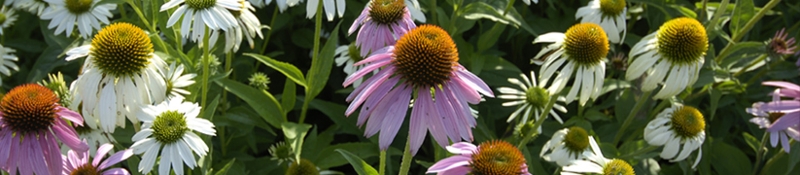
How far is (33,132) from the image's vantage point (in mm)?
1683

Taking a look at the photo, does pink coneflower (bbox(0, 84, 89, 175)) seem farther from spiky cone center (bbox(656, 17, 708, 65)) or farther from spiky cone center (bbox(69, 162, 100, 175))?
spiky cone center (bbox(656, 17, 708, 65))

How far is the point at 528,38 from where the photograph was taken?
3.11 meters

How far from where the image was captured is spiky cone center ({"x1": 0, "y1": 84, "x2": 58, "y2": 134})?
164cm

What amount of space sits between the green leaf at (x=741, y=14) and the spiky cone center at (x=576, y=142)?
31.3 inches

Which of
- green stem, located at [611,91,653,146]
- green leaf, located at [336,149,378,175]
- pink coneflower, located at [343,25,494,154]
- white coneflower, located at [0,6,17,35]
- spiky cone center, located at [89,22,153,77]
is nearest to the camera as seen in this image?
pink coneflower, located at [343,25,494,154]

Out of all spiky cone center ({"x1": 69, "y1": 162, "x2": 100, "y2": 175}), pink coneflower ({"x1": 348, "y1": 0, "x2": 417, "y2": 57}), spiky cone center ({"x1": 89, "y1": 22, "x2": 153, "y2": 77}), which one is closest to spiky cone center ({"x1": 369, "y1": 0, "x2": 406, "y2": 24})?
pink coneflower ({"x1": 348, "y1": 0, "x2": 417, "y2": 57})

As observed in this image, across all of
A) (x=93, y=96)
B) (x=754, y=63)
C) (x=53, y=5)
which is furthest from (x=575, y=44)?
(x=53, y=5)

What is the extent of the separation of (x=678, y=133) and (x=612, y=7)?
51cm

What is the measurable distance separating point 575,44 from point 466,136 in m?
0.78

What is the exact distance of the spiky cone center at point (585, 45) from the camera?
201 centimetres

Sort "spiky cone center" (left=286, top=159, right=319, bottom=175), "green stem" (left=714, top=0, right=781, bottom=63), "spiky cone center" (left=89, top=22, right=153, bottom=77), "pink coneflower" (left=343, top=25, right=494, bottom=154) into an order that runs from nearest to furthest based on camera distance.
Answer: "pink coneflower" (left=343, top=25, right=494, bottom=154) → "spiky cone center" (left=89, top=22, right=153, bottom=77) → "spiky cone center" (left=286, top=159, right=319, bottom=175) → "green stem" (left=714, top=0, right=781, bottom=63)

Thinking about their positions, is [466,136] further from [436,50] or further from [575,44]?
[575,44]

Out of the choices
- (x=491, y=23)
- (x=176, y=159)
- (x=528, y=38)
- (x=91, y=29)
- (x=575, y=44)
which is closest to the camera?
(x=176, y=159)

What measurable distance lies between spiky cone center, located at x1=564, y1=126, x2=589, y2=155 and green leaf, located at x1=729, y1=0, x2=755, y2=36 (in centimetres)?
80
